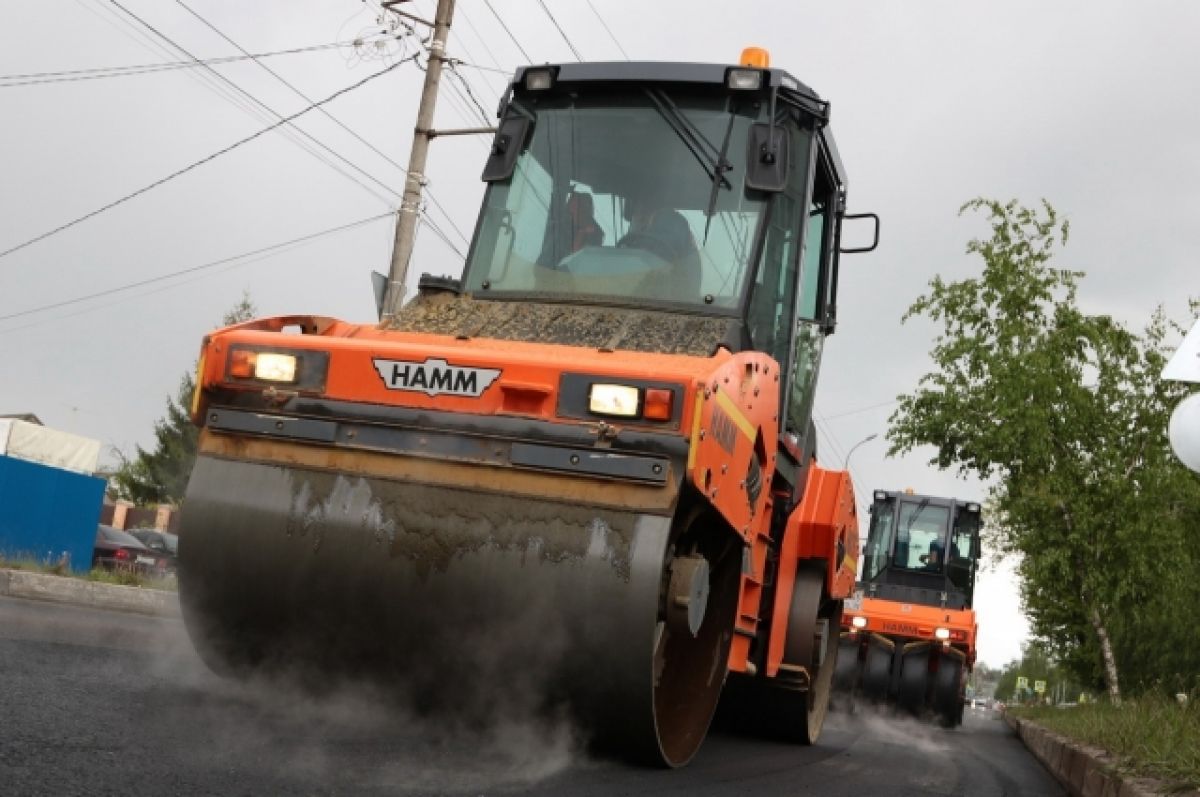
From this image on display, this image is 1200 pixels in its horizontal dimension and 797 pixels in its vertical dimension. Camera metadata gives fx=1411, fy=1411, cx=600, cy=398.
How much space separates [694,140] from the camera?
22.6 ft

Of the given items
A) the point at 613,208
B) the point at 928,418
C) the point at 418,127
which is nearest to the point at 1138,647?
the point at 928,418

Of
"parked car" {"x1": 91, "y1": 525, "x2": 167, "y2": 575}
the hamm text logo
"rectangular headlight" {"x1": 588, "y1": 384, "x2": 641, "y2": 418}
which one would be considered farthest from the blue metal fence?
"rectangular headlight" {"x1": 588, "y1": 384, "x2": 641, "y2": 418}

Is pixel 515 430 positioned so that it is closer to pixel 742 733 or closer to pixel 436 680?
pixel 436 680

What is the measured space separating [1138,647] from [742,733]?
3171 cm

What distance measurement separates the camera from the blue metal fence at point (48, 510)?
20922 millimetres

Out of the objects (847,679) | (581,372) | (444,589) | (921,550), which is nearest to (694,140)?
(581,372)

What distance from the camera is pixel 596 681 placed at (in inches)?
199

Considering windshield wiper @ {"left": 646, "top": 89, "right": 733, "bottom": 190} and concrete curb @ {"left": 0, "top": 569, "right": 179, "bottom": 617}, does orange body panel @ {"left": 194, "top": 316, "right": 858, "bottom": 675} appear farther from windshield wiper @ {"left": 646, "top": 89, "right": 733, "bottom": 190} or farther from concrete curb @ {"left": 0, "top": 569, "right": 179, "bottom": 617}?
concrete curb @ {"left": 0, "top": 569, "right": 179, "bottom": 617}

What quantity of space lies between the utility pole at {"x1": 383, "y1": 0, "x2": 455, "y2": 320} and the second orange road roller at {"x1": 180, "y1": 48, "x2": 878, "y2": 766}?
11655 millimetres

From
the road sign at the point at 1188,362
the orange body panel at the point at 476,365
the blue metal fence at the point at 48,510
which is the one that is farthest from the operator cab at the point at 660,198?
the blue metal fence at the point at 48,510

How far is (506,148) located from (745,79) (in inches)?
49.2

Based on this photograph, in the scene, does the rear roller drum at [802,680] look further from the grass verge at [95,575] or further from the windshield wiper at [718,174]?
the grass verge at [95,575]

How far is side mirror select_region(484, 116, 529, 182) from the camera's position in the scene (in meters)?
7.11

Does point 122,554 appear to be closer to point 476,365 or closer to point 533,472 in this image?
point 476,365
